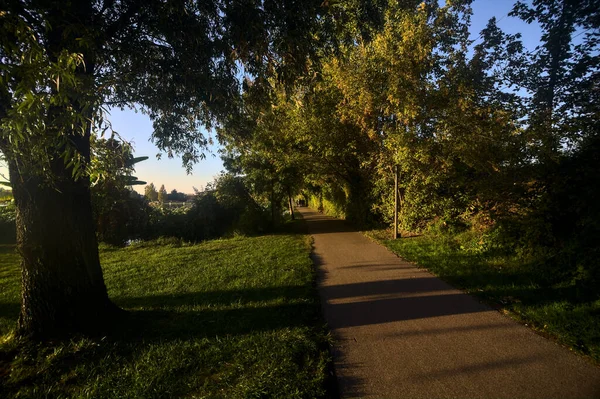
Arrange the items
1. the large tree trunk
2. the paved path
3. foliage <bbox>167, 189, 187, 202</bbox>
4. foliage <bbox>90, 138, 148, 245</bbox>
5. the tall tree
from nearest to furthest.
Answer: the paved path < the tall tree < the large tree trunk < foliage <bbox>90, 138, 148, 245</bbox> < foliage <bbox>167, 189, 187, 202</bbox>

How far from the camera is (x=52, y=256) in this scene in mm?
3596

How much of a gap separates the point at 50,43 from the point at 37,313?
3382 millimetres

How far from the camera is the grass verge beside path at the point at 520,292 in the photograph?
3.30 metres

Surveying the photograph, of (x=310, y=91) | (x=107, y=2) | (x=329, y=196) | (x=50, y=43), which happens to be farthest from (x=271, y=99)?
(x=329, y=196)

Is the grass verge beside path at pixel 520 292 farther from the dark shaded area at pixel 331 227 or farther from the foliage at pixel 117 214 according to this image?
the foliage at pixel 117 214

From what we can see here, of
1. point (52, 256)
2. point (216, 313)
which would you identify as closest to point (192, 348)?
point (216, 313)

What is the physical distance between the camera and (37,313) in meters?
3.59

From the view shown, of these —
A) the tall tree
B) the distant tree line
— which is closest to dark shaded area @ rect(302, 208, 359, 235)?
the distant tree line

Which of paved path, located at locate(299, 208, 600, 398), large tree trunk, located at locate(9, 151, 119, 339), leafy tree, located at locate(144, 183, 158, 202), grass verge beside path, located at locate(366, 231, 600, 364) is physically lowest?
paved path, located at locate(299, 208, 600, 398)

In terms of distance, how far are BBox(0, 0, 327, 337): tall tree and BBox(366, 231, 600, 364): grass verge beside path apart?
15.9ft

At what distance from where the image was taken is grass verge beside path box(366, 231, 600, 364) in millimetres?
3299

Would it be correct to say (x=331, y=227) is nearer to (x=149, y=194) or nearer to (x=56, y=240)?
(x=56, y=240)

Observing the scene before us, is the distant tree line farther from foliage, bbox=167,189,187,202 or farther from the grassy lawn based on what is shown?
foliage, bbox=167,189,187,202

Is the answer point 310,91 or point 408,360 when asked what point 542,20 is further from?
point 408,360
